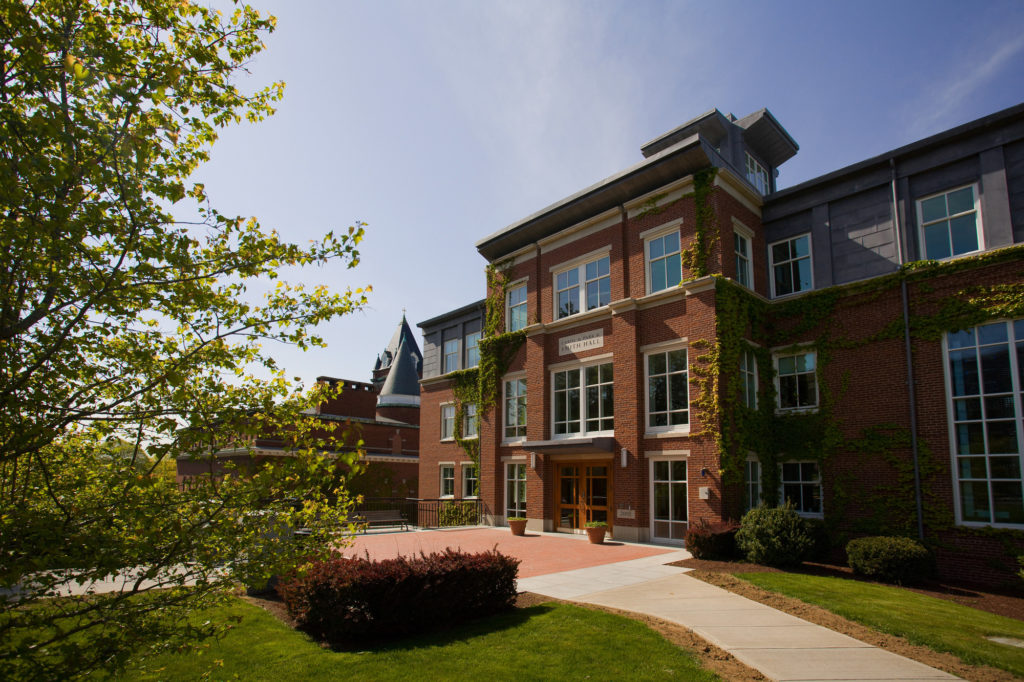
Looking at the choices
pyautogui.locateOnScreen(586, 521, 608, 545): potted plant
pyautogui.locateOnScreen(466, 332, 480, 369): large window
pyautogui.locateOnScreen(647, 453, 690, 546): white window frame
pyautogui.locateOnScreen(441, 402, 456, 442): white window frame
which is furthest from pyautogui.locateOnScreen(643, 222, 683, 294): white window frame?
pyautogui.locateOnScreen(441, 402, 456, 442): white window frame

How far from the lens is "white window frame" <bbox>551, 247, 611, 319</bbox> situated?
22.2 metres

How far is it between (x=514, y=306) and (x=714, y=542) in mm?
13629

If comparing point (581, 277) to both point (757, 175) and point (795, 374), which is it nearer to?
point (757, 175)

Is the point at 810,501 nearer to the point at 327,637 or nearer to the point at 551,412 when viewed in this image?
the point at 551,412

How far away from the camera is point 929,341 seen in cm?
1598

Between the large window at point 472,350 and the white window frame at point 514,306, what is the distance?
536cm

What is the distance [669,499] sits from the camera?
18641 mm

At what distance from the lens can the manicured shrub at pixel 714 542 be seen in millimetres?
15359

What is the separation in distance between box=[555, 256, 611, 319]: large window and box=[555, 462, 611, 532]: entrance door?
5.99 meters

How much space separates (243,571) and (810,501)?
18.3 m

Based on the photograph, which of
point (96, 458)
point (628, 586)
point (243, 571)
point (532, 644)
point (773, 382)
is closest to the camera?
point (243, 571)

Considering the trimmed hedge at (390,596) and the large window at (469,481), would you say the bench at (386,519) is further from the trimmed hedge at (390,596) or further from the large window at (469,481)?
the trimmed hedge at (390,596)

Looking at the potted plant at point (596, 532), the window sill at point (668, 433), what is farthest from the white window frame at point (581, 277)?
the potted plant at point (596, 532)

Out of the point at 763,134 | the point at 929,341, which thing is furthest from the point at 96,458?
the point at 763,134
